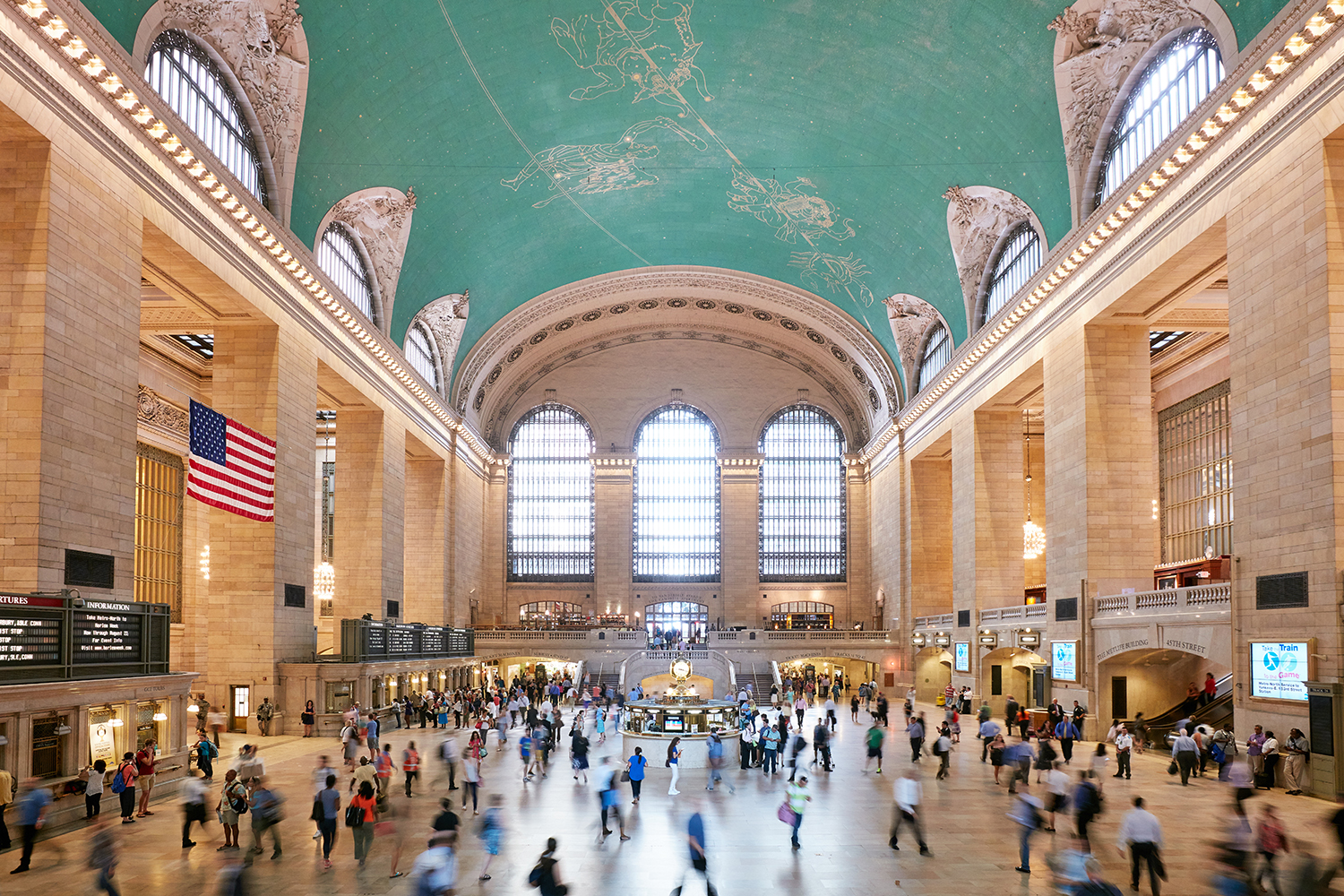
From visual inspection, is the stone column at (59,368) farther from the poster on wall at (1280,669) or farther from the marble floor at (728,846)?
the poster on wall at (1280,669)

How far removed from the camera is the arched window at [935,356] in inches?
1522

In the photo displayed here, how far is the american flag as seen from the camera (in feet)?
67.9

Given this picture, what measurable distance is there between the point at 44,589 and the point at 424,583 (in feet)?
89.1

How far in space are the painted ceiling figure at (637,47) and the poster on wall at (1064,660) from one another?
1750cm

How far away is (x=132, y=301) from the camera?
1830 cm

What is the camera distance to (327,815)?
40.2 ft

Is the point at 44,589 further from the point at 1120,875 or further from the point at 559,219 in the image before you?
the point at 559,219

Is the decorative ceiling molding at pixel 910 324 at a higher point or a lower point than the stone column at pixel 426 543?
higher

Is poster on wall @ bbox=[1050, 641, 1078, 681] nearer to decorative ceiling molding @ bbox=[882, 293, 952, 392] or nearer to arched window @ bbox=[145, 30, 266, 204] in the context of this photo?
decorative ceiling molding @ bbox=[882, 293, 952, 392]

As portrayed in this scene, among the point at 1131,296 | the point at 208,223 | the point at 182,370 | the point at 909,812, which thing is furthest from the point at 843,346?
the point at 909,812

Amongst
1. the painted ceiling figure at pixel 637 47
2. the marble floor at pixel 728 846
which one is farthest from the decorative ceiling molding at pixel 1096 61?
the marble floor at pixel 728 846

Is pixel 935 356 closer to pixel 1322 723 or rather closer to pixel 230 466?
pixel 1322 723

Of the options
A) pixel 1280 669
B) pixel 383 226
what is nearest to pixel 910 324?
pixel 383 226

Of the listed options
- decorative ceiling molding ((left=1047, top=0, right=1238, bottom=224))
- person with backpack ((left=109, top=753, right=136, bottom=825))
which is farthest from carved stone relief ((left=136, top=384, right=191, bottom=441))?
decorative ceiling molding ((left=1047, top=0, right=1238, bottom=224))
